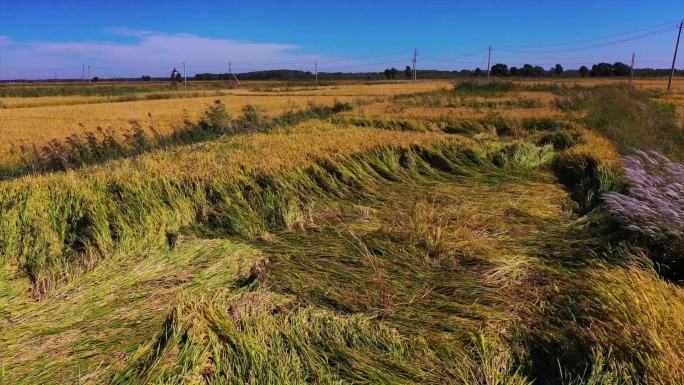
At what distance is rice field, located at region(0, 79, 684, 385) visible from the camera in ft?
9.62

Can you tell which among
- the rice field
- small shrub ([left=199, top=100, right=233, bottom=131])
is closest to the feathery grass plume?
the rice field

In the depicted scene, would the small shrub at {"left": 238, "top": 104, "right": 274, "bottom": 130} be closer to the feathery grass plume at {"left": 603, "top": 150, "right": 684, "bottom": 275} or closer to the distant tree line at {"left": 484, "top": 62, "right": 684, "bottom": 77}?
the feathery grass plume at {"left": 603, "top": 150, "right": 684, "bottom": 275}

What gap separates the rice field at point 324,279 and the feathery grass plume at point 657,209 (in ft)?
0.17

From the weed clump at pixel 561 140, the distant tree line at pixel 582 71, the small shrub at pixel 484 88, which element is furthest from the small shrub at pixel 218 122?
the distant tree line at pixel 582 71

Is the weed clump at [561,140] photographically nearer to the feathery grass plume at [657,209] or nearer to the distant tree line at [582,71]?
the feathery grass plume at [657,209]

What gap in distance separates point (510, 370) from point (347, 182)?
520 cm

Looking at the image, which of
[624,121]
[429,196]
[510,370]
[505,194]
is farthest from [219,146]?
[624,121]

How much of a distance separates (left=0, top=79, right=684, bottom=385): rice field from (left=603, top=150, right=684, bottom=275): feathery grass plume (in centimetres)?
5

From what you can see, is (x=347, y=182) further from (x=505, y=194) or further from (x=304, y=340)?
(x=304, y=340)

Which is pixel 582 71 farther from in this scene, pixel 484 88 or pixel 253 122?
pixel 253 122

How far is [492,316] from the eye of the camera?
3561 millimetres

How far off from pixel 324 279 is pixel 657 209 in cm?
376

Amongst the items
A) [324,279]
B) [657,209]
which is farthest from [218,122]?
[657,209]

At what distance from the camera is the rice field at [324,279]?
2.93 m
